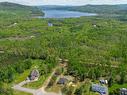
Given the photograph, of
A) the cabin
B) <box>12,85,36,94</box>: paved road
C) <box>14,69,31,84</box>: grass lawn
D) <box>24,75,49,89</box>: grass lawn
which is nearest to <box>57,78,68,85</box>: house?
<box>24,75,49,89</box>: grass lawn

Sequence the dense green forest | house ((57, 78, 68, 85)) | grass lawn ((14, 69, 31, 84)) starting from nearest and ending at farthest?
house ((57, 78, 68, 85)) < grass lawn ((14, 69, 31, 84)) < the dense green forest

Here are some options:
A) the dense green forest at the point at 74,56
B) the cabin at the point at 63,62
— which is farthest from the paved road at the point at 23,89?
the cabin at the point at 63,62

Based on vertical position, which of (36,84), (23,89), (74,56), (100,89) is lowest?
(23,89)

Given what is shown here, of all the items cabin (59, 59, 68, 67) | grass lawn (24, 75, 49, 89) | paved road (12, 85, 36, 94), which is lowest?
paved road (12, 85, 36, 94)

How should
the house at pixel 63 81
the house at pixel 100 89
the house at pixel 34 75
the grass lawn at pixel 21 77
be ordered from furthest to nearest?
the house at pixel 34 75, the grass lawn at pixel 21 77, the house at pixel 63 81, the house at pixel 100 89

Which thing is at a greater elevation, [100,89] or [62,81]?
[100,89]

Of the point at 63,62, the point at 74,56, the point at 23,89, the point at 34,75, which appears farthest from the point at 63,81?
the point at 74,56

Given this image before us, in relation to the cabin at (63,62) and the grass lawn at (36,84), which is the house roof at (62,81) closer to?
the grass lawn at (36,84)

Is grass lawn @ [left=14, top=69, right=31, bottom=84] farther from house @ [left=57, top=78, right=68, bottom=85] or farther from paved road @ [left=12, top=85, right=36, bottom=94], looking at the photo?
house @ [left=57, top=78, right=68, bottom=85]

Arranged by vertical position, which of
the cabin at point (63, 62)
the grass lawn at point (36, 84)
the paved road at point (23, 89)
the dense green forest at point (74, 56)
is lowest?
the paved road at point (23, 89)

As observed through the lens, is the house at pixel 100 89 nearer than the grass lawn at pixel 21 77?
Yes

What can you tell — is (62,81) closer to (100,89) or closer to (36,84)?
(36,84)
